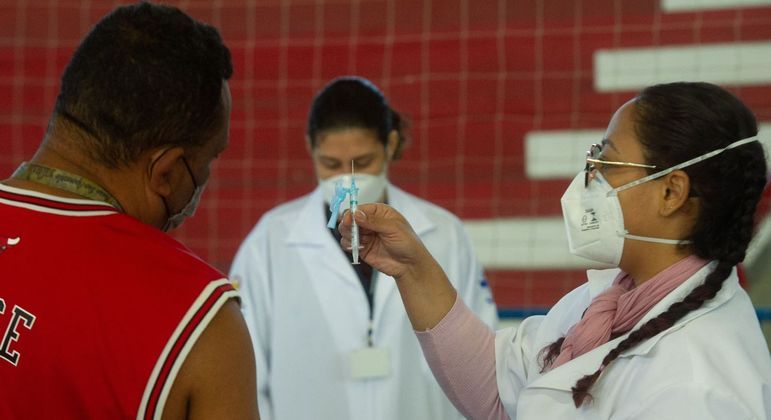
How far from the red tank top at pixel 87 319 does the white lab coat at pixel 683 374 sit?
1.99 ft

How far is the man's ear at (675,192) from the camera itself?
1.57 metres

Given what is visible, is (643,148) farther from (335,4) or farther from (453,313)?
(335,4)

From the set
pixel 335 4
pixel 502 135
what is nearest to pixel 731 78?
pixel 502 135

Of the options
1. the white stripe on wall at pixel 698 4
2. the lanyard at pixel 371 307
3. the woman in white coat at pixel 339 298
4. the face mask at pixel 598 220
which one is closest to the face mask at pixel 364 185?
the woman in white coat at pixel 339 298

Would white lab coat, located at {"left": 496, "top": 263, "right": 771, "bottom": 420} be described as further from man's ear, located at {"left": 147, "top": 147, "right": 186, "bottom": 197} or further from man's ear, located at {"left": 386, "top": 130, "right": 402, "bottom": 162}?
man's ear, located at {"left": 386, "top": 130, "right": 402, "bottom": 162}

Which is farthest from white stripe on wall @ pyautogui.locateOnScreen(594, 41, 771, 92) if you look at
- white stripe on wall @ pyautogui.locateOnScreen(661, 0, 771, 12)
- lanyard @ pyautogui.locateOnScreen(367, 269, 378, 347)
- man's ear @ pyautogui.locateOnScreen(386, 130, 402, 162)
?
lanyard @ pyautogui.locateOnScreen(367, 269, 378, 347)

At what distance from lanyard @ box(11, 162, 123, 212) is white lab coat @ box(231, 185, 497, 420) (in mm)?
1422

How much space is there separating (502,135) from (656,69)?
77 centimetres

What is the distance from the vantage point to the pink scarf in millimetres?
1583

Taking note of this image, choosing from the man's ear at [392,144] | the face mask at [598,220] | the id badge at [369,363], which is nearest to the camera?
the face mask at [598,220]

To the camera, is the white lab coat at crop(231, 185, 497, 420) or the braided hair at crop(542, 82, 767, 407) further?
the white lab coat at crop(231, 185, 497, 420)

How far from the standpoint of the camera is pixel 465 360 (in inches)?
69.8

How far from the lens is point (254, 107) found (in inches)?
190

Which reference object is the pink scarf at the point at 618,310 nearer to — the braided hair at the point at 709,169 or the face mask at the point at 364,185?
the braided hair at the point at 709,169
